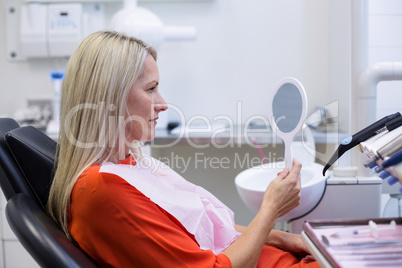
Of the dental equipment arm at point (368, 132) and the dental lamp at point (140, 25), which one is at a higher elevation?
the dental lamp at point (140, 25)

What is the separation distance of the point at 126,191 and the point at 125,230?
0.08 metres

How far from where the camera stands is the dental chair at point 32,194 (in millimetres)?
726

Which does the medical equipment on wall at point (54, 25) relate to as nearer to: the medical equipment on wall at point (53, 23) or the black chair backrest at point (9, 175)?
the medical equipment on wall at point (53, 23)

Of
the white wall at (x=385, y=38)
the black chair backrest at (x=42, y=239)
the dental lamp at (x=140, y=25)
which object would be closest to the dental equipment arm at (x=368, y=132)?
the black chair backrest at (x=42, y=239)

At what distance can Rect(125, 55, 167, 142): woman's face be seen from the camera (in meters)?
0.95

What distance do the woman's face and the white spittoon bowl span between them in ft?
1.71

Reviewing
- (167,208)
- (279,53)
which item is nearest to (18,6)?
(279,53)

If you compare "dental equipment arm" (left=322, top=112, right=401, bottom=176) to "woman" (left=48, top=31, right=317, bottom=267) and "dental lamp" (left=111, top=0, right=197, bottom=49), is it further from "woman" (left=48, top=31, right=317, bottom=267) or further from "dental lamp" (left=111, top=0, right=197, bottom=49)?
"dental lamp" (left=111, top=0, right=197, bottom=49)

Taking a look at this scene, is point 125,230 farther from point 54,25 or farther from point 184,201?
point 54,25

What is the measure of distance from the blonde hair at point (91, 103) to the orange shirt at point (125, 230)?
8 centimetres

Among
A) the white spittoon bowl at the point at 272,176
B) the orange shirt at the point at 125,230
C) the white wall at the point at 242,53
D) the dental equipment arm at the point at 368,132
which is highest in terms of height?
the white wall at the point at 242,53

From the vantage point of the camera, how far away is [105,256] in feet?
2.67

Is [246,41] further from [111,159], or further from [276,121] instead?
[111,159]

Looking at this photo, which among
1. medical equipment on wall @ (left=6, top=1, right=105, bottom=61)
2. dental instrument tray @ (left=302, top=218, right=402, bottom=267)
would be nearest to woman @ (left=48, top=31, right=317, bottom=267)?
dental instrument tray @ (left=302, top=218, right=402, bottom=267)
